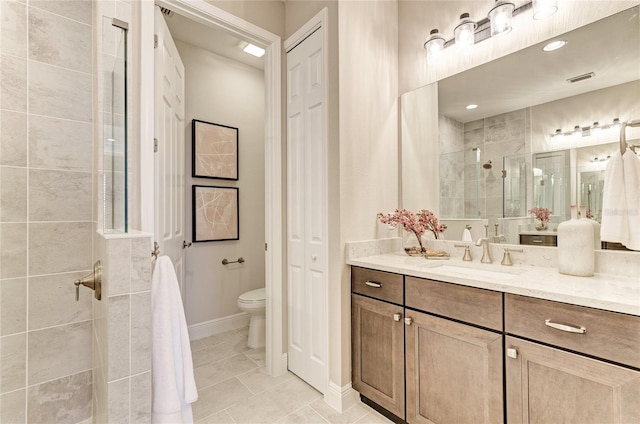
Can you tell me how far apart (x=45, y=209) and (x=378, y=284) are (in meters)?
1.83

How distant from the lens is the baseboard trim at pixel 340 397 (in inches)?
67.9

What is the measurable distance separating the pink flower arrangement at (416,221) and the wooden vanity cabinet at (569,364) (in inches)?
30.7

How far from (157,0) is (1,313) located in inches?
72.0

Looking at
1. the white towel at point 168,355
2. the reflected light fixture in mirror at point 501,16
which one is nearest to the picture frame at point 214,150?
the white towel at point 168,355

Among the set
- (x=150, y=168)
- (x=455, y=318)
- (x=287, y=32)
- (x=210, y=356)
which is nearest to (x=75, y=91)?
(x=150, y=168)

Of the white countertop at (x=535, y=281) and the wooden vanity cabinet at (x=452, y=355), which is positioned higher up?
the white countertop at (x=535, y=281)

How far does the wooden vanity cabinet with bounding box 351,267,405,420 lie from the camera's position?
154 centimetres

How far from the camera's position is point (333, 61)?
70.5 inches

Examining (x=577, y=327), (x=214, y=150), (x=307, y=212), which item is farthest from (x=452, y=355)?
(x=214, y=150)

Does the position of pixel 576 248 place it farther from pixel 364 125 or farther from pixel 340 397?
pixel 340 397

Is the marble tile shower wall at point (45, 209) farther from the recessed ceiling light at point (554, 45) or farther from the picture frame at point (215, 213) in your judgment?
the recessed ceiling light at point (554, 45)

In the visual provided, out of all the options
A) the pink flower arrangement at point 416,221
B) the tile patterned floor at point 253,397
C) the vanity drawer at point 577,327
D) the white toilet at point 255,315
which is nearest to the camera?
the vanity drawer at point 577,327

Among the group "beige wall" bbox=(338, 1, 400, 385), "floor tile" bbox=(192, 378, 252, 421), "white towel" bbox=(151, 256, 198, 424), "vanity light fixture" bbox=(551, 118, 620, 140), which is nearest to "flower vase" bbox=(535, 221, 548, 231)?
"vanity light fixture" bbox=(551, 118, 620, 140)

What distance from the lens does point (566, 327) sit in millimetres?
1014
